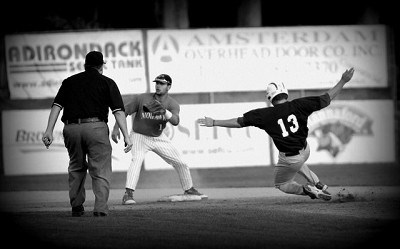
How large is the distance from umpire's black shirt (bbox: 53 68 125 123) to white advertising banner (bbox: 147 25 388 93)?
9062 millimetres

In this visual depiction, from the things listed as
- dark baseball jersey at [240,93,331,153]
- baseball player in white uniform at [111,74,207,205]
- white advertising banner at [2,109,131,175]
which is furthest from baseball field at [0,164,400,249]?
white advertising banner at [2,109,131,175]

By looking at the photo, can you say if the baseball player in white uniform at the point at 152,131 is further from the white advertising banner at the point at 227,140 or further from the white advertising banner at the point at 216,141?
the white advertising banner at the point at 216,141

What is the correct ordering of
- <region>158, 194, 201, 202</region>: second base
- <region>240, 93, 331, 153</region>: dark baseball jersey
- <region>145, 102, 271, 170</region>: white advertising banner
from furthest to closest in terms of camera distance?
<region>145, 102, 271, 170</region>: white advertising banner, <region>158, 194, 201, 202</region>: second base, <region>240, 93, 331, 153</region>: dark baseball jersey

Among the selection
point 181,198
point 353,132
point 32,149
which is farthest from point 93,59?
point 353,132

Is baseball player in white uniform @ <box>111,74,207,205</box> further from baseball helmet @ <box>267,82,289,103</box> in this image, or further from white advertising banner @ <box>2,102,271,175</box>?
white advertising banner @ <box>2,102,271,175</box>

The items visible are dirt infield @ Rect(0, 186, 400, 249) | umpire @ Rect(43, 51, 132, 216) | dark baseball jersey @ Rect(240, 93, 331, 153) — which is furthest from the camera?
dark baseball jersey @ Rect(240, 93, 331, 153)

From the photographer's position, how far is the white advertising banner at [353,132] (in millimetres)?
20688

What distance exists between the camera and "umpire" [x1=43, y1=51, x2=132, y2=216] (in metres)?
11.1

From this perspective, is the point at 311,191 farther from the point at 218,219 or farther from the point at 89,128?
the point at 89,128

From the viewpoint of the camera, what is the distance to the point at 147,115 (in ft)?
44.9

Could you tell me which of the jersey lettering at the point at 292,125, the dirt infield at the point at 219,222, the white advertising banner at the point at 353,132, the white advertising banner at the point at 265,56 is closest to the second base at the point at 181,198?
the dirt infield at the point at 219,222

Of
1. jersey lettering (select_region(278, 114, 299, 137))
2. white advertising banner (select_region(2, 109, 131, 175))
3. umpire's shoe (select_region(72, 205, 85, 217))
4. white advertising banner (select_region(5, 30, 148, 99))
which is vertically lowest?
umpire's shoe (select_region(72, 205, 85, 217))

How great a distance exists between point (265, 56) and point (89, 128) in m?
9.90

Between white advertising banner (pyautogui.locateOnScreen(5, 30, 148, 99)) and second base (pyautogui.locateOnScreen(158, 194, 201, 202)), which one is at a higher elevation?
white advertising banner (pyautogui.locateOnScreen(5, 30, 148, 99))
